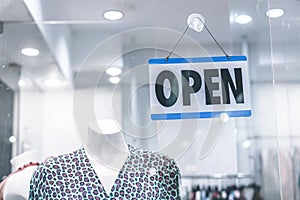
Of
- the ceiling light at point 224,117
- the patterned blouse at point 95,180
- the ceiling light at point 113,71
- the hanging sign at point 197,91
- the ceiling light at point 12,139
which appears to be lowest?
the patterned blouse at point 95,180

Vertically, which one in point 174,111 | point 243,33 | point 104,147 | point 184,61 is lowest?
point 104,147

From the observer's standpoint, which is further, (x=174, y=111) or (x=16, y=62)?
(x=16, y=62)

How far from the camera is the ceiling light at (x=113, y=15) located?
60.9 inches

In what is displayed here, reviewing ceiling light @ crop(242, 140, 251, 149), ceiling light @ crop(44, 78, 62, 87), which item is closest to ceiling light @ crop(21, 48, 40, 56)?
ceiling light @ crop(44, 78, 62, 87)

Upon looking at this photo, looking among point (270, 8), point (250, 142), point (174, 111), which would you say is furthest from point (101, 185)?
point (270, 8)

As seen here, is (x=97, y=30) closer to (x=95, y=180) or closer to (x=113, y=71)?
(x=113, y=71)

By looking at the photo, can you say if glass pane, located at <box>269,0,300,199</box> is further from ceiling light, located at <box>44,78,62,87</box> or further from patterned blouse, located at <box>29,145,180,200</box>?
ceiling light, located at <box>44,78,62,87</box>

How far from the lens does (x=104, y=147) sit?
1.26m

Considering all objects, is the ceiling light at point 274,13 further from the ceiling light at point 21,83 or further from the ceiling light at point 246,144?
the ceiling light at point 21,83

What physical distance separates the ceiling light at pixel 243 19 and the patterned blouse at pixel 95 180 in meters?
0.62

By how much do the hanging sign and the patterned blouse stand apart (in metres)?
0.20

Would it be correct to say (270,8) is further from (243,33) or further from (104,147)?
(104,147)

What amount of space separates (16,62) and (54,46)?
5.6 inches

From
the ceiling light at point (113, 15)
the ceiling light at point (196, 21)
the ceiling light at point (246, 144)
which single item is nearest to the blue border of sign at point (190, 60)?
the ceiling light at point (196, 21)
